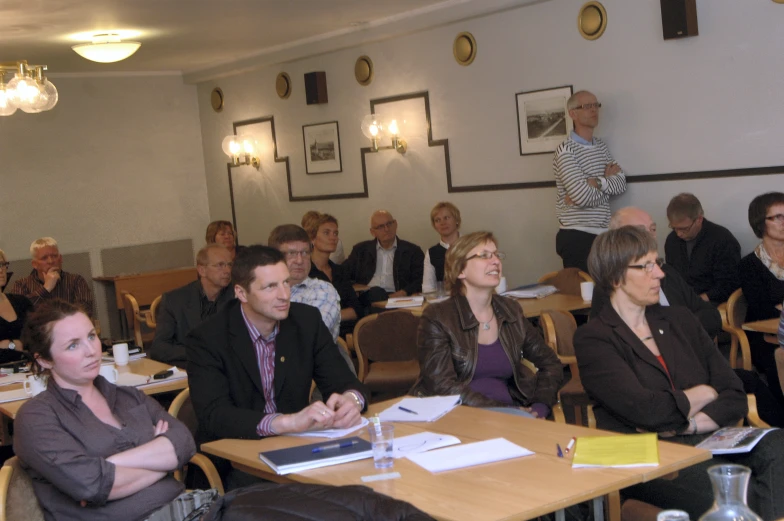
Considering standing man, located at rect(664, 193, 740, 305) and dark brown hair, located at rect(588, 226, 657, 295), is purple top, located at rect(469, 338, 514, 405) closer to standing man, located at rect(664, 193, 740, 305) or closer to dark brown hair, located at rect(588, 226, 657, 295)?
dark brown hair, located at rect(588, 226, 657, 295)

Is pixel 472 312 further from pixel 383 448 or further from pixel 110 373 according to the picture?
pixel 110 373

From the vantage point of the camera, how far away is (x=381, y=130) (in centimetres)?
951

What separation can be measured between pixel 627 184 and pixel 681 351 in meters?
3.81

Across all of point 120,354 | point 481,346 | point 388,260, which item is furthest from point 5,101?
point 481,346

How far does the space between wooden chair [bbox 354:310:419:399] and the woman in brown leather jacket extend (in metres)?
1.54

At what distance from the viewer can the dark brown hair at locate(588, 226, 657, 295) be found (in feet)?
12.3

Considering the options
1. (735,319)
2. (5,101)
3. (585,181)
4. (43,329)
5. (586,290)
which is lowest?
(735,319)

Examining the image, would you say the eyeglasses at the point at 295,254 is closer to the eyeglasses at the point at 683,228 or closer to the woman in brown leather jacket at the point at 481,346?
the woman in brown leather jacket at the point at 481,346

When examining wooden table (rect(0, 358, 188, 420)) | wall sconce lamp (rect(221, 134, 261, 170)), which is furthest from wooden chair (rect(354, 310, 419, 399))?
wall sconce lamp (rect(221, 134, 261, 170))

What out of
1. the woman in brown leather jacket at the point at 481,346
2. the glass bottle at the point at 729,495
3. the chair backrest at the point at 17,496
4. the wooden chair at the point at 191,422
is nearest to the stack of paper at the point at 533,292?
the woman in brown leather jacket at the point at 481,346

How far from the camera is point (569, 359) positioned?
5.18 metres

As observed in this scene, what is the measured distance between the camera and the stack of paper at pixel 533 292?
6.42 m

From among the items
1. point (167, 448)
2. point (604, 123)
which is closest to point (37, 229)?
point (604, 123)

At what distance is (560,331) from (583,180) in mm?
2276
